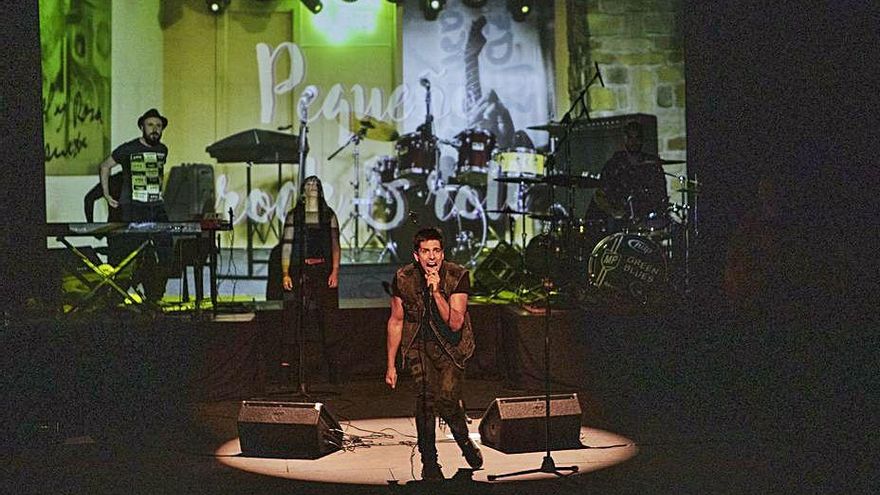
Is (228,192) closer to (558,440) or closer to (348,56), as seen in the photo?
(348,56)

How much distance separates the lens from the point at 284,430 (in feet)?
21.8

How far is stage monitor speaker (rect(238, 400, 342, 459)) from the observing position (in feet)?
21.7

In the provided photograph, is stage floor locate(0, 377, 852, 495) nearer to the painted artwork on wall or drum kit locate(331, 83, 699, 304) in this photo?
drum kit locate(331, 83, 699, 304)

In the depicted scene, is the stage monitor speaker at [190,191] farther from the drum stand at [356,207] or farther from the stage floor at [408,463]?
the stage floor at [408,463]

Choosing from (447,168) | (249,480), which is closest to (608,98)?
(447,168)

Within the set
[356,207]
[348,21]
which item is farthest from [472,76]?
[356,207]

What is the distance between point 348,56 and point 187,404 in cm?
668

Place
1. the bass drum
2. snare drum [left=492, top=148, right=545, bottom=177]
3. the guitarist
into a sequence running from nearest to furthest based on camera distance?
the guitarist → the bass drum → snare drum [left=492, top=148, right=545, bottom=177]

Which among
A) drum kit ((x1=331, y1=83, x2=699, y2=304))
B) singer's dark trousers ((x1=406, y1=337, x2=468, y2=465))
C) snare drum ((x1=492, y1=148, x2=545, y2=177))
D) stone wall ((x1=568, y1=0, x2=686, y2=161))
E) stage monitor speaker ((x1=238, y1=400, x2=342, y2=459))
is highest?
stone wall ((x1=568, y1=0, x2=686, y2=161))

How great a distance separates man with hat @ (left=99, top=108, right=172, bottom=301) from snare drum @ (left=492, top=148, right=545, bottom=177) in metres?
4.26

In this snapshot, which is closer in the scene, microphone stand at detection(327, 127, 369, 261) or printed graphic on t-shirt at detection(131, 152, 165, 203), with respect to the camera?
printed graphic on t-shirt at detection(131, 152, 165, 203)

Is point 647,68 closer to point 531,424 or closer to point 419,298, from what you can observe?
point 531,424

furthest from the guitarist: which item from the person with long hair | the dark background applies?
the person with long hair

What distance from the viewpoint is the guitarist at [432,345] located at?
20.1ft
